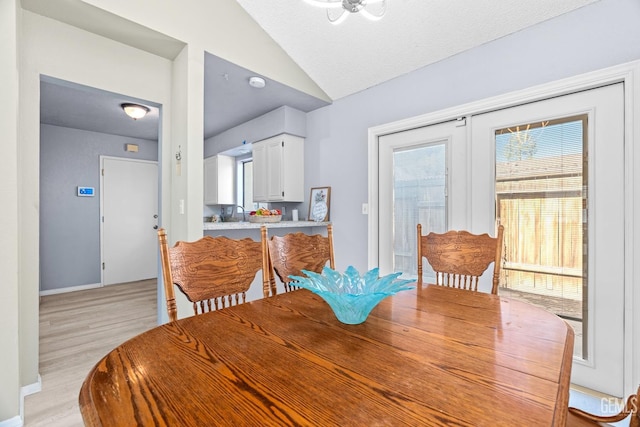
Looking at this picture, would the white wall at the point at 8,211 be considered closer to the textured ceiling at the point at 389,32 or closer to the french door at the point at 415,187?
the textured ceiling at the point at 389,32

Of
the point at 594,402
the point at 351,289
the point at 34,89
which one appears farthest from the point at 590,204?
the point at 34,89

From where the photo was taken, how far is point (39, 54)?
79.0 inches

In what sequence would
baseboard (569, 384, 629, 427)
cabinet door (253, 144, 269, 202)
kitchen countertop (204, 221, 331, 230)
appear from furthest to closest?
1. cabinet door (253, 144, 269, 202)
2. kitchen countertop (204, 221, 331, 230)
3. baseboard (569, 384, 629, 427)

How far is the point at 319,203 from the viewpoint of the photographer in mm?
3465

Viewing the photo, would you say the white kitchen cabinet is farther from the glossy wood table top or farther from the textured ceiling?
the glossy wood table top

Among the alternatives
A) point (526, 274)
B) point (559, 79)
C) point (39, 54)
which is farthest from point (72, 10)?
point (526, 274)

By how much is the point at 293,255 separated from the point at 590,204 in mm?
1849

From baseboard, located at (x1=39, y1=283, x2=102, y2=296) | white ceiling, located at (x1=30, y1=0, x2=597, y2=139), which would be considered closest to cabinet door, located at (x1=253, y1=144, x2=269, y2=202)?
white ceiling, located at (x1=30, y1=0, x2=597, y2=139)

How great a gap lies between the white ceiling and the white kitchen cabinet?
144 centimetres

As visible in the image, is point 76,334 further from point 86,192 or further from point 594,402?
point 594,402

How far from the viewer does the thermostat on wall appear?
4.53m

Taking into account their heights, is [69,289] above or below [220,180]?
below

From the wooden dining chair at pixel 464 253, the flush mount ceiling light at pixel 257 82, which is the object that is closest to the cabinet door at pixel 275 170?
the flush mount ceiling light at pixel 257 82

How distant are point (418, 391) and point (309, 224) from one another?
2.65 meters
